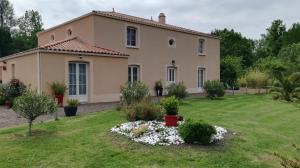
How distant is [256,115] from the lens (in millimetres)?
13242

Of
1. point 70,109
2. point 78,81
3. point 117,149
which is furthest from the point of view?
point 78,81

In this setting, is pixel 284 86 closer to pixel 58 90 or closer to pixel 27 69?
pixel 58 90

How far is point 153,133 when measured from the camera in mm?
8156

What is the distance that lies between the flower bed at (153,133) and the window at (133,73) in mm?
13527

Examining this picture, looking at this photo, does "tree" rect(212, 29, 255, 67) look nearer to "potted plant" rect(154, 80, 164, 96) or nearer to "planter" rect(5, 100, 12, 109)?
"potted plant" rect(154, 80, 164, 96)

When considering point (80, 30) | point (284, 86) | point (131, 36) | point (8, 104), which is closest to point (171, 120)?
point (8, 104)

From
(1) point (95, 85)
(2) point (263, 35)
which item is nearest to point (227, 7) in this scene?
(1) point (95, 85)

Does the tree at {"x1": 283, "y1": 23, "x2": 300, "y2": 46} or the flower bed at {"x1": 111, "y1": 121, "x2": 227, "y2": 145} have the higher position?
the tree at {"x1": 283, "y1": 23, "x2": 300, "y2": 46}

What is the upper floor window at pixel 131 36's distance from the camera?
891 inches

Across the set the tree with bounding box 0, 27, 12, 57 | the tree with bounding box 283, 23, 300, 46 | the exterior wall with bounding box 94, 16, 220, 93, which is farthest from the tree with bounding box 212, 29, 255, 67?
the tree with bounding box 0, 27, 12, 57

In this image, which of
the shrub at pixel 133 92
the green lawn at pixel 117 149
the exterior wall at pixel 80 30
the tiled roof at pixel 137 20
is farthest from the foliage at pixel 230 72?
the green lawn at pixel 117 149

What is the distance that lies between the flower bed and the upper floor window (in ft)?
46.5

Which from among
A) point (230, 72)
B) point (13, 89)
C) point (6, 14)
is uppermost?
point (6, 14)

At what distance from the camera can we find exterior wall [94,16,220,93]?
69.8 ft
